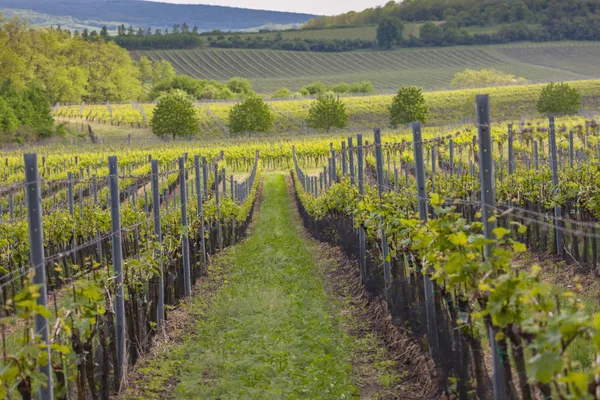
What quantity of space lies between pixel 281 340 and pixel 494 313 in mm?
4637

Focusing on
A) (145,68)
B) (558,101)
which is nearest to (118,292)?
(558,101)

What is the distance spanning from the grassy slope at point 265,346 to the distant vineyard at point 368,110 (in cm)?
6013

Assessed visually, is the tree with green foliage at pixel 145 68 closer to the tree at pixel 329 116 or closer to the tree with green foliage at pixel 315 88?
the tree with green foliage at pixel 315 88

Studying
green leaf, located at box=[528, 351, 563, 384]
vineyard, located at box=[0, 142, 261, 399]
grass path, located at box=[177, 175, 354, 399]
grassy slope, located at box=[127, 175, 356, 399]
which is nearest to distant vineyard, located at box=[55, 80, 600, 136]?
vineyard, located at box=[0, 142, 261, 399]

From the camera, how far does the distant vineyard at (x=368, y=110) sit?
74.0 metres

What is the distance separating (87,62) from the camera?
91.7 meters

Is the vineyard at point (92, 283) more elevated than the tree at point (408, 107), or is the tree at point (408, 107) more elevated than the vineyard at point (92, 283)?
the tree at point (408, 107)

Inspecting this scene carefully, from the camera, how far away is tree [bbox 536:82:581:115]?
6512 centimetres

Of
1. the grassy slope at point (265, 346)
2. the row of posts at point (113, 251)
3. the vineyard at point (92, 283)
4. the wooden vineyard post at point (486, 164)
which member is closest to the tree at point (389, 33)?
the vineyard at point (92, 283)

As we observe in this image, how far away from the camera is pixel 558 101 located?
65000 mm

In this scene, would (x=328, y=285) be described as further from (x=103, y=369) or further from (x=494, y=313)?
(x=494, y=313)


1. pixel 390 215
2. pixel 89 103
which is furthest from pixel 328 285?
pixel 89 103

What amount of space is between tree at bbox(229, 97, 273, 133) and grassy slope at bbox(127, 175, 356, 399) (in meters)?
55.9

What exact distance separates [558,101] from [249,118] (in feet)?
82.5
